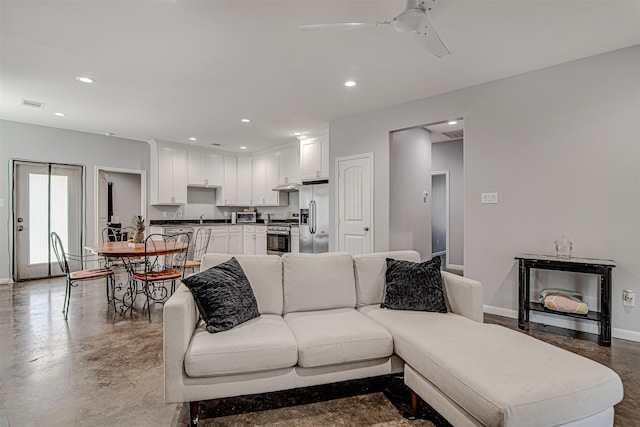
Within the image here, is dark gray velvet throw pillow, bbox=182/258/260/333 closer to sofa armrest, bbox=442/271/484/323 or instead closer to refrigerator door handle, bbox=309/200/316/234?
sofa armrest, bbox=442/271/484/323

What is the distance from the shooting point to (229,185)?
7.62 m

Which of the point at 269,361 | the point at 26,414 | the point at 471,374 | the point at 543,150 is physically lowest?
the point at 26,414

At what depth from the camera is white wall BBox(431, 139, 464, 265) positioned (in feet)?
21.6

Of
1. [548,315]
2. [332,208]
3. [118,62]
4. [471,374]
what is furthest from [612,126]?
[118,62]

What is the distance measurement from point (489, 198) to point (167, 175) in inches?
231

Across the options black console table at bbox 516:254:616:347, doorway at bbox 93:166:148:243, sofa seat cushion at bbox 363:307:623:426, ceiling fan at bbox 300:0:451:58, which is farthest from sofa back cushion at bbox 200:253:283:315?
doorway at bbox 93:166:148:243

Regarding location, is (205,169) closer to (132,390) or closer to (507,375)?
(132,390)

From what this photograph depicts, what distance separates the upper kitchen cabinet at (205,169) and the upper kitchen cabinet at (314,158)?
7.87ft

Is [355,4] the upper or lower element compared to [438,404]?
upper

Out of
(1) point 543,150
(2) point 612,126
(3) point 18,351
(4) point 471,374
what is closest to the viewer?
(4) point 471,374

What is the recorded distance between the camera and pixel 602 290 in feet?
9.18

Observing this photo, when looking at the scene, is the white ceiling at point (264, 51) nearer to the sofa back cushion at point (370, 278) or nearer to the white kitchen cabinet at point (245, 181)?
the sofa back cushion at point (370, 278)

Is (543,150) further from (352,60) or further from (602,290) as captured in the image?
(352,60)

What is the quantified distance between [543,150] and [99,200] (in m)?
7.12
